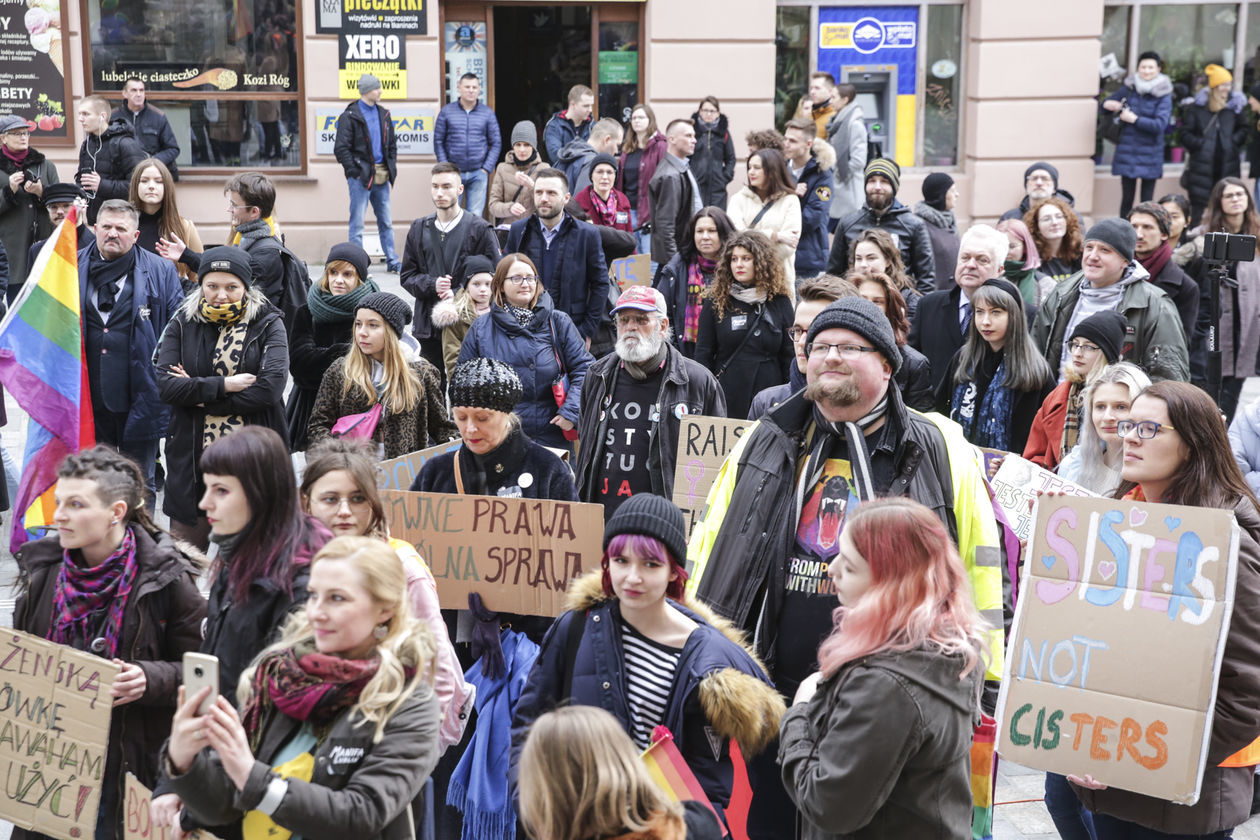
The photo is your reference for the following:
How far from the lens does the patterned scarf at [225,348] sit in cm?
670

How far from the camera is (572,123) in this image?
570 inches

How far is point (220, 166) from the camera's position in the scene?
51.1ft

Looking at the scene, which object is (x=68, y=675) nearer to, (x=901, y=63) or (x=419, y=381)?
(x=419, y=381)

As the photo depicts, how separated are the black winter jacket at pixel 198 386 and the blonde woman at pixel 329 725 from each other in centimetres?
352

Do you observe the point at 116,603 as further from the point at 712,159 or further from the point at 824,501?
the point at 712,159

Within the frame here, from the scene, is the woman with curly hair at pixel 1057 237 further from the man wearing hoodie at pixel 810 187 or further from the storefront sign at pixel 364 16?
the storefront sign at pixel 364 16

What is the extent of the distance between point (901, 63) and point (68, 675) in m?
14.8

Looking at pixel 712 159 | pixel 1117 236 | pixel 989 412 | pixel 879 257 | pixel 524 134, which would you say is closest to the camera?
pixel 989 412

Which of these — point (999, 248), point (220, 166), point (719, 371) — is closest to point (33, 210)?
point (220, 166)

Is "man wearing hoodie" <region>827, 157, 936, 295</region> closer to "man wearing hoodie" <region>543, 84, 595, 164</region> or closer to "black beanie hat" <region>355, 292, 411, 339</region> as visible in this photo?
"black beanie hat" <region>355, 292, 411, 339</region>

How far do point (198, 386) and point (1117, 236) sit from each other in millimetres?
4750

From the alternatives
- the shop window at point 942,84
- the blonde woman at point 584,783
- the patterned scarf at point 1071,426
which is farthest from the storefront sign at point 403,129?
the blonde woman at point 584,783

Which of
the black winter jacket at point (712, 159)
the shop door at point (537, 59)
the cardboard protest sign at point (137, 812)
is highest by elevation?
the shop door at point (537, 59)

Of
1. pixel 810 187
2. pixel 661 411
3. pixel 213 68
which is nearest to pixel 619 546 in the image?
pixel 661 411
